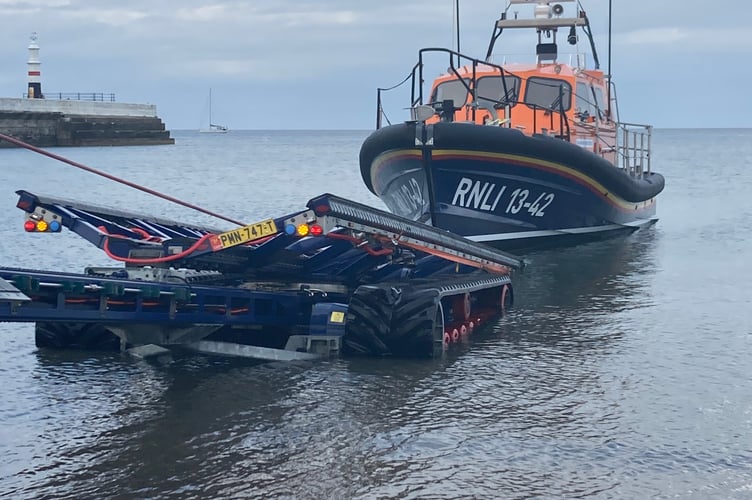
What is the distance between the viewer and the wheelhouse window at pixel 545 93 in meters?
18.5

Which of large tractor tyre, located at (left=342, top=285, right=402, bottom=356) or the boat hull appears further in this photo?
the boat hull

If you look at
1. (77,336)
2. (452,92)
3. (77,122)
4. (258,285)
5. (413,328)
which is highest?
(77,122)

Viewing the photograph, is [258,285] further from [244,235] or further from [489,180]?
[489,180]

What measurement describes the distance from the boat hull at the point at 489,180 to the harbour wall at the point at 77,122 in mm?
59577

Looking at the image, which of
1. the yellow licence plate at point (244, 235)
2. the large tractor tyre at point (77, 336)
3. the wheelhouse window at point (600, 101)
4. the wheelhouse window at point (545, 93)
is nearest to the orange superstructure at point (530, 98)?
the wheelhouse window at point (545, 93)

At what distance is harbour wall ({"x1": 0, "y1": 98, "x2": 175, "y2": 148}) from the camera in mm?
73125

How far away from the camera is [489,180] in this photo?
1611 cm

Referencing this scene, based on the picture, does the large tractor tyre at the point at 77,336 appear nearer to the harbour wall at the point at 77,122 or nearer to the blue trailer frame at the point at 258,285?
the blue trailer frame at the point at 258,285

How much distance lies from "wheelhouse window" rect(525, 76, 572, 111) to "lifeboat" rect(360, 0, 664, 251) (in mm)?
17

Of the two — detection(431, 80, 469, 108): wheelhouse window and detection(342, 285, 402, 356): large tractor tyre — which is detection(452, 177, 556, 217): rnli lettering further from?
detection(342, 285, 402, 356): large tractor tyre

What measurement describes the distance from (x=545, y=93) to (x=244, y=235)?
11.0 metres

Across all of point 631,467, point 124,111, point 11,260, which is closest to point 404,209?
point 11,260

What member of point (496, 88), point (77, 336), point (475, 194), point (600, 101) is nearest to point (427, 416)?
point (77, 336)

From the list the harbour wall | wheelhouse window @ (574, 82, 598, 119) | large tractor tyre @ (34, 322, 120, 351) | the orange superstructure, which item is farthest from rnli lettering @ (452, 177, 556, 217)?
the harbour wall
